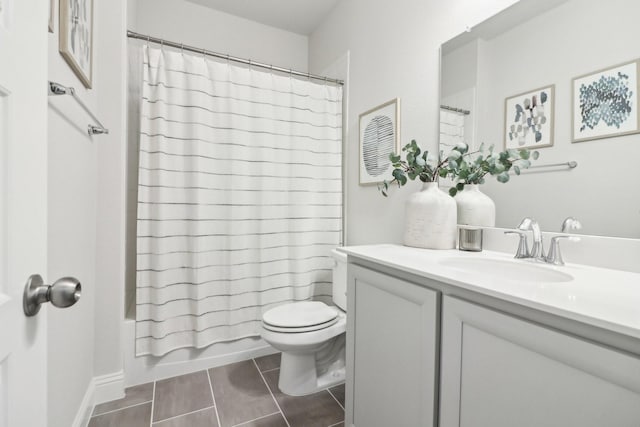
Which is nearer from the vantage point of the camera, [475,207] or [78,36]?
[78,36]

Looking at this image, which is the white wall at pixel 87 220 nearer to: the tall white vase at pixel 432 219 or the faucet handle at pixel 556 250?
the tall white vase at pixel 432 219

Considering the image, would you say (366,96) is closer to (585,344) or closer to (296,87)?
(296,87)

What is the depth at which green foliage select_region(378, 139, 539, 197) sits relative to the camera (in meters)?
1.15

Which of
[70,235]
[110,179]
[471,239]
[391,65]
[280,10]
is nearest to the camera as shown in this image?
[70,235]

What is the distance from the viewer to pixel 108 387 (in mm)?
1550

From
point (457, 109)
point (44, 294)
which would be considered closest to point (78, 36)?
point (44, 294)

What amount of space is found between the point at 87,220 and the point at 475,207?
1.72 metres

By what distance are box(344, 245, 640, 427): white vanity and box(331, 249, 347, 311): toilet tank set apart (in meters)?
0.57

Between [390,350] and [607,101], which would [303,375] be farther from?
[607,101]

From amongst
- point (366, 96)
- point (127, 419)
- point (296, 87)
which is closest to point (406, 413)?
point (127, 419)

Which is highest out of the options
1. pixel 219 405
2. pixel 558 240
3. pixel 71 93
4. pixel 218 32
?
pixel 218 32

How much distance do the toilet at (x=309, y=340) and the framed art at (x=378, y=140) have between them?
58 cm

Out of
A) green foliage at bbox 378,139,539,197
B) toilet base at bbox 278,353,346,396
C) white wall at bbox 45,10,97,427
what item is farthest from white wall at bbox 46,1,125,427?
green foliage at bbox 378,139,539,197

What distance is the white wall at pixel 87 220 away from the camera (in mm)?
984
